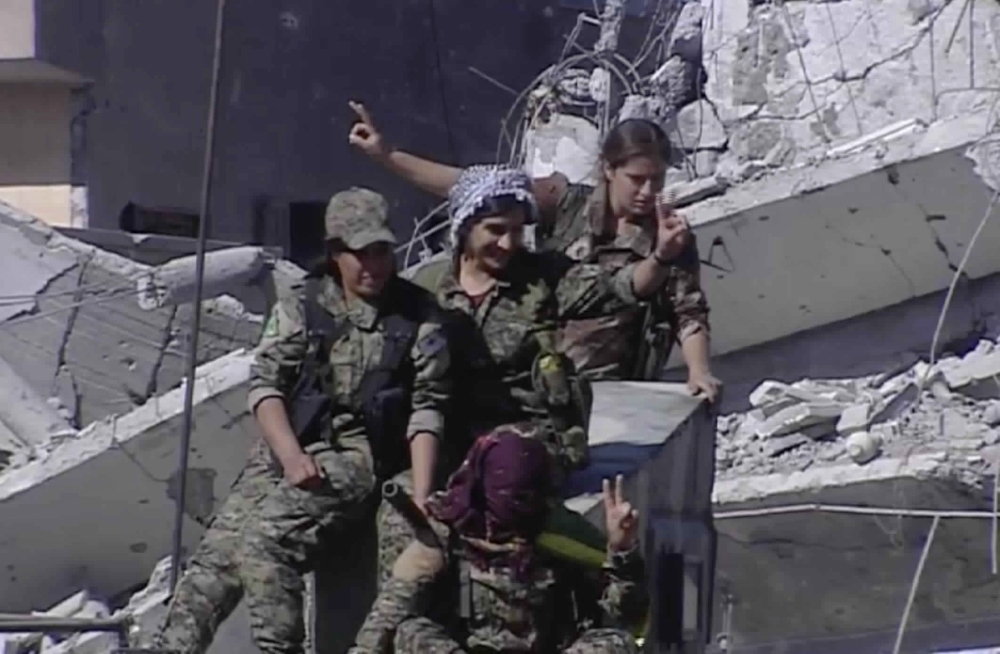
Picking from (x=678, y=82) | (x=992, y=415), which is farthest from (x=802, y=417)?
(x=678, y=82)

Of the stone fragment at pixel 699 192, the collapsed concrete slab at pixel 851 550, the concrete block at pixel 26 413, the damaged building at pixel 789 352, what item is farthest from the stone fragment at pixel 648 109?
the concrete block at pixel 26 413

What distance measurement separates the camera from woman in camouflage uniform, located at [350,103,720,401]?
23.1 ft

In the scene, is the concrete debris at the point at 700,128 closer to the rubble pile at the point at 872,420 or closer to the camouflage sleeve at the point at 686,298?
the rubble pile at the point at 872,420

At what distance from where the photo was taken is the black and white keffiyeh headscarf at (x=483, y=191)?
654 cm

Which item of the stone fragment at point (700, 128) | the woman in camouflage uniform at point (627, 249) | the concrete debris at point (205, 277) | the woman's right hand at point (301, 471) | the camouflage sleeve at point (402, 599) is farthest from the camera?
the concrete debris at point (205, 277)

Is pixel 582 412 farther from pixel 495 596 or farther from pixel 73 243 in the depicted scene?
pixel 73 243

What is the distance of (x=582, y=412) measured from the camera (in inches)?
260

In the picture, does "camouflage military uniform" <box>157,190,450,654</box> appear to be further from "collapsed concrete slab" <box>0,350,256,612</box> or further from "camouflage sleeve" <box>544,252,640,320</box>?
"collapsed concrete slab" <box>0,350,256,612</box>

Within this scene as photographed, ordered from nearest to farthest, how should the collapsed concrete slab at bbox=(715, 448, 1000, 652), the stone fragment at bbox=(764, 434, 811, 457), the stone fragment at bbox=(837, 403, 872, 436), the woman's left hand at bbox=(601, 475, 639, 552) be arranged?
the woman's left hand at bbox=(601, 475, 639, 552)
the collapsed concrete slab at bbox=(715, 448, 1000, 652)
the stone fragment at bbox=(837, 403, 872, 436)
the stone fragment at bbox=(764, 434, 811, 457)

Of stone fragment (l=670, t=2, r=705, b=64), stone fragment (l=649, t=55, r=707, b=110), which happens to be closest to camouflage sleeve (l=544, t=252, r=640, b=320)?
stone fragment (l=649, t=55, r=707, b=110)

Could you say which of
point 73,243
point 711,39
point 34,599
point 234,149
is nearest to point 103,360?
point 73,243

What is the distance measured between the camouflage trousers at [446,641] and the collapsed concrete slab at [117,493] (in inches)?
183

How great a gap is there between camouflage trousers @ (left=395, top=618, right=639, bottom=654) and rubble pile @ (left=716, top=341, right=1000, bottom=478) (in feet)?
11.8

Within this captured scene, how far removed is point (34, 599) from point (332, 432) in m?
5.06
